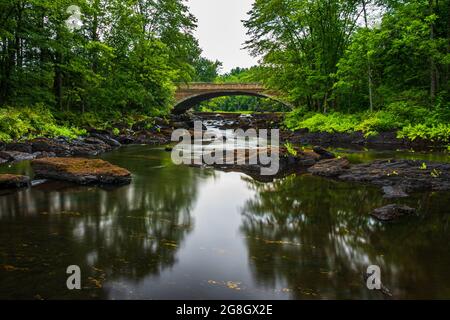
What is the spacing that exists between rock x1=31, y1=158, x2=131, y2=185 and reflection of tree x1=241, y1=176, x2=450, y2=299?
415 cm

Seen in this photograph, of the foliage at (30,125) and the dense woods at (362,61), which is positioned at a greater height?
the dense woods at (362,61)

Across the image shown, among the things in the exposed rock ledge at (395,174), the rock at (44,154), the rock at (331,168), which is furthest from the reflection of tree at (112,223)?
the rock at (44,154)

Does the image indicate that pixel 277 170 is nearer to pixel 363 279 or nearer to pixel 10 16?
pixel 363 279

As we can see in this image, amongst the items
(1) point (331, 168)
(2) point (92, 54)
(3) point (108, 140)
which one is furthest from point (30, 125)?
(1) point (331, 168)

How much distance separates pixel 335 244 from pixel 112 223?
4.02 metres

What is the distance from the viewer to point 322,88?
2964 cm

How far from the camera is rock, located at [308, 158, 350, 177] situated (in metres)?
12.0

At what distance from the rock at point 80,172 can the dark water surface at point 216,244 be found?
22.5 inches

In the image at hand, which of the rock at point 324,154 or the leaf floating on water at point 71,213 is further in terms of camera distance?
the rock at point 324,154

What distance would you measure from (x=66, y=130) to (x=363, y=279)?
827 inches

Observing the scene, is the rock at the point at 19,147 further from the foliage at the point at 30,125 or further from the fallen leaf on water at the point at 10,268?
the fallen leaf on water at the point at 10,268

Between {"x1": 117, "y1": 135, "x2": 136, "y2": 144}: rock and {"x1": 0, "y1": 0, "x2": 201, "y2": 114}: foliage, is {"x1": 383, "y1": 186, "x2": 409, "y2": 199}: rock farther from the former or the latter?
{"x1": 0, "y1": 0, "x2": 201, "y2": 114}: foliage

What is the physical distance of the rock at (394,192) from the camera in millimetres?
8945
